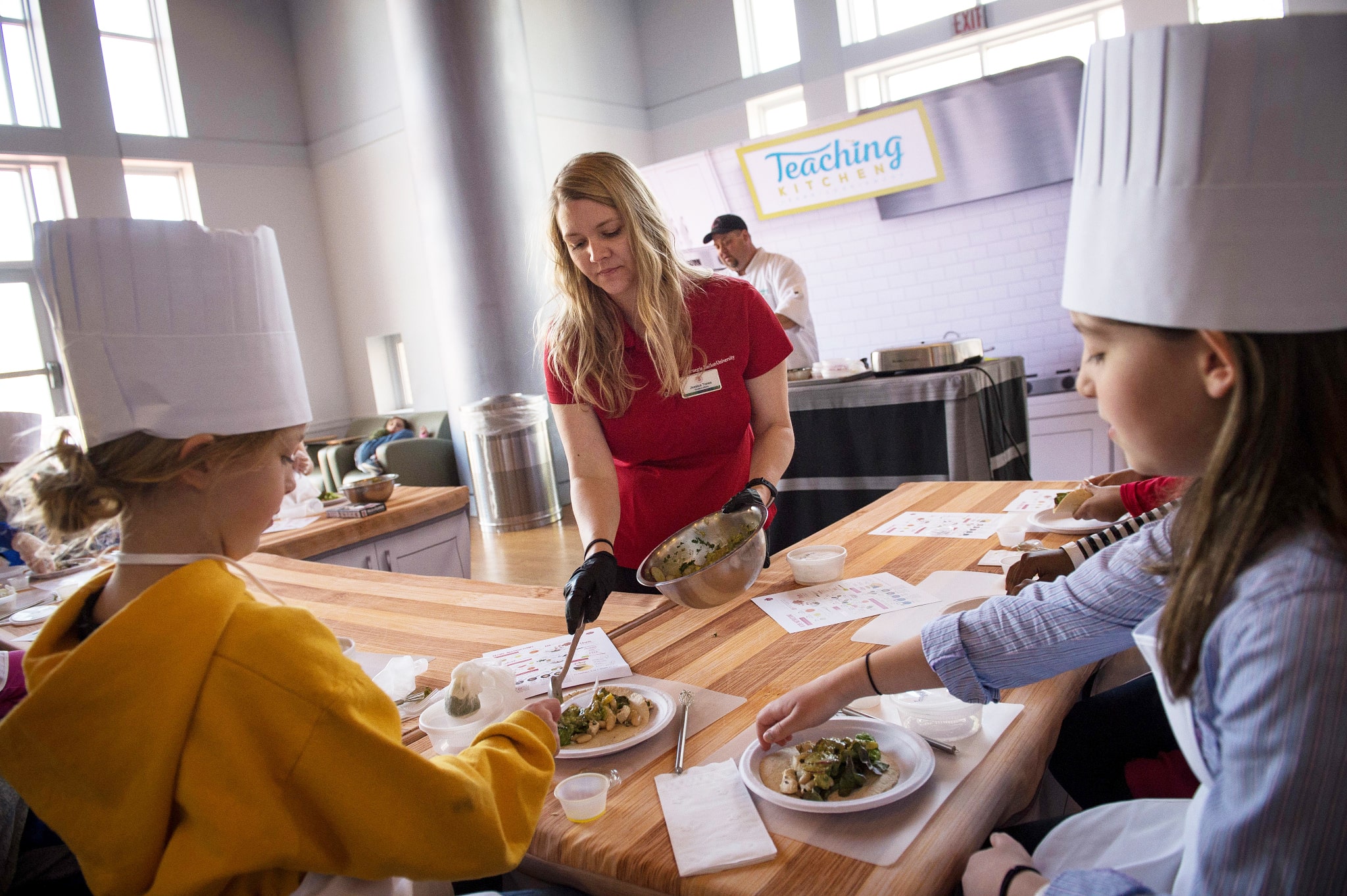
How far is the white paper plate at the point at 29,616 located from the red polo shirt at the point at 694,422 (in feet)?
5.16

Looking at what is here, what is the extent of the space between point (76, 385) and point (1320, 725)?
1.22m

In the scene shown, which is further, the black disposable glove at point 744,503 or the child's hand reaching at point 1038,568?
the black disposable glove at point 744,503

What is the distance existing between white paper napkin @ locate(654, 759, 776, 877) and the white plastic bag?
600mm

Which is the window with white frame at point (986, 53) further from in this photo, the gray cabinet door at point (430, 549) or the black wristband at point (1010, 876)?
the black wristband at point (1010, 876)

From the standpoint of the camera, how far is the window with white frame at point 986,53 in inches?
250

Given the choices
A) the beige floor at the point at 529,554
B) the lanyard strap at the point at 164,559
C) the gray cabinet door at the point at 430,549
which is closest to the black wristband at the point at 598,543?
the lanyard strap at the point at 164,559

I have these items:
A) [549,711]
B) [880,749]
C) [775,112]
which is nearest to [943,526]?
[880,749]

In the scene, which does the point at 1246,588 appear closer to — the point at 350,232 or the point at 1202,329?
the point at 1202,329

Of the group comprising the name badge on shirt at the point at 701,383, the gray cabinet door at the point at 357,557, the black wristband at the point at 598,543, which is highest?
the name badge on shirt at the point at 701,383

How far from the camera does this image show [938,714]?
111cm

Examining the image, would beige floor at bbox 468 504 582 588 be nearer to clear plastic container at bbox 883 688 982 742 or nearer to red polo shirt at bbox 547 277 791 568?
red polo shirt at bbox 547 277 791 568

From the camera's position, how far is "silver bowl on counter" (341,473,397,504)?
355 cm

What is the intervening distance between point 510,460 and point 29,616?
13.7 ft

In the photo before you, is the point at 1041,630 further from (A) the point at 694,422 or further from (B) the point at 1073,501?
(A) the point at 694,422
